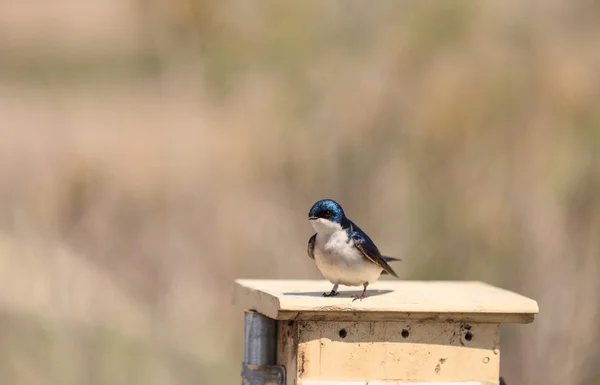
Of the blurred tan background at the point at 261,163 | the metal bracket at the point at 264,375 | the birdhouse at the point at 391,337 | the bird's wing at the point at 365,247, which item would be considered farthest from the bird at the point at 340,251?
the blurred tan background at the point at 261,163

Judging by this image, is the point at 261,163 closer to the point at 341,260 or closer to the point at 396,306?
the point at 341,260

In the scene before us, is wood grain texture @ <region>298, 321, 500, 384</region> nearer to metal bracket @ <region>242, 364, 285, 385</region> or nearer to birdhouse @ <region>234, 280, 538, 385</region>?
birdhouse @ <region>234, 280, 538, 385</region>

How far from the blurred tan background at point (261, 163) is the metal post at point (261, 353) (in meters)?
2.59

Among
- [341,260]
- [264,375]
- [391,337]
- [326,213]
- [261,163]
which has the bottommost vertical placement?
[264,375]

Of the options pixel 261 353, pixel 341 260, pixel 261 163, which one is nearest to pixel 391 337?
pixel 341 260

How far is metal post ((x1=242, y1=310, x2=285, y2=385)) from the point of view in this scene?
326 centimetres

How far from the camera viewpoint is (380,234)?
243 inches

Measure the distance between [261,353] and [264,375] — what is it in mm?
60

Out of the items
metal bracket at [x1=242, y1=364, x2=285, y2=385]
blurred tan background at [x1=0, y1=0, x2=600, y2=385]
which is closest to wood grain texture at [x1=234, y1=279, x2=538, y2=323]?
metal bracket at [x1=242, y1=364, x2=285, y2=385]

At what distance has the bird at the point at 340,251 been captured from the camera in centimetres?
327

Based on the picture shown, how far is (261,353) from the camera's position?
3.28 m

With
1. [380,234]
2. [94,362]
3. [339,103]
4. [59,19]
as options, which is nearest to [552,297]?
[380,234]

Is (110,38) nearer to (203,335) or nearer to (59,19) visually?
(59,19)

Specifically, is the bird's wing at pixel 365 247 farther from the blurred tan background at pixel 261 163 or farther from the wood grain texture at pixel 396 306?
the blurred tan background at pixel 261 163
